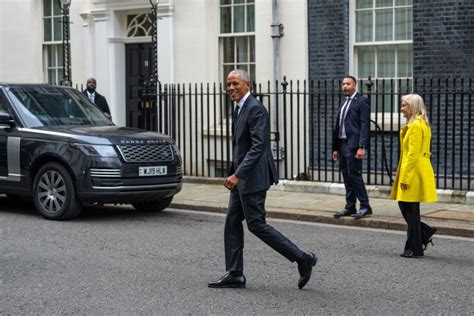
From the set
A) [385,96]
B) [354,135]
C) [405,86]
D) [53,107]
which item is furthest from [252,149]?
[385,96]

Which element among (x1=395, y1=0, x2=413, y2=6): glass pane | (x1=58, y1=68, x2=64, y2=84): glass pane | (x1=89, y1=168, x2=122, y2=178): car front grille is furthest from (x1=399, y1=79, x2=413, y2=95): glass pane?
(x1=58, y1=68, x2=64, y2=84): glass pane

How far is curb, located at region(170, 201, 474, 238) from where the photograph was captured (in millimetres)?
9648

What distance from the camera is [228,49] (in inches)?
607

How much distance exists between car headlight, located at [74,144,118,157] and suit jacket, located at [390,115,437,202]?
3.90 meters

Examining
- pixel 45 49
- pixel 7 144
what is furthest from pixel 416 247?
pixel 45 49

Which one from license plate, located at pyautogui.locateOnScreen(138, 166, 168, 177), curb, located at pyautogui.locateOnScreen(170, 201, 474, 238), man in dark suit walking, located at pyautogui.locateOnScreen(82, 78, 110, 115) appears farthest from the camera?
man in dark suit walking, located at pyautogui.locateOnScreen(82, 78, 110, 115)

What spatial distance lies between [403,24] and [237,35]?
3409mm

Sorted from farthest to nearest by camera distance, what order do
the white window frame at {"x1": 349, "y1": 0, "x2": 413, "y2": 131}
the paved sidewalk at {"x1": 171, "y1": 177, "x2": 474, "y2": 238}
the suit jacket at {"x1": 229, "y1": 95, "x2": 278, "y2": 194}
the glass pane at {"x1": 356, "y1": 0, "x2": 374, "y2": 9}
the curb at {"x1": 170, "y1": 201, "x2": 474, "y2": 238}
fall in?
the glass pane at {"x1": 356, "y1": 0, "x2": 374, "y2": 9} → the white window frame at {"x1": 349, "y1": 0, "x2": 413, "y2": 131} → the paved sidewalk at {"x1": 171, "y1": 177, "x2": 474, "y2": 238} → the curb at {"x1": 170, "y1": 201, "x2": 474, "y2": 238} → the suit jacket at {"x1": 229, "y1": 95, "x2": 278, "y2": 194}

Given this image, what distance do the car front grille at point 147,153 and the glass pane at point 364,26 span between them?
446 cm

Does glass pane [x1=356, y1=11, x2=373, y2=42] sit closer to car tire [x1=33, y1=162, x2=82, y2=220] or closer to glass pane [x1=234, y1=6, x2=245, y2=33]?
glass pane [x1=234, y1=6, x2=245, y2=33]

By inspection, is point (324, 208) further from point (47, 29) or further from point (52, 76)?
point (47, 29)

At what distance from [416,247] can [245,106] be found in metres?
2.66

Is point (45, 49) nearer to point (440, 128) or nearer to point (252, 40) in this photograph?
point (252, 40)

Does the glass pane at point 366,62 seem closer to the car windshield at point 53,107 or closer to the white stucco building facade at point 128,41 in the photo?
the white stucco building facade at point 128,41
